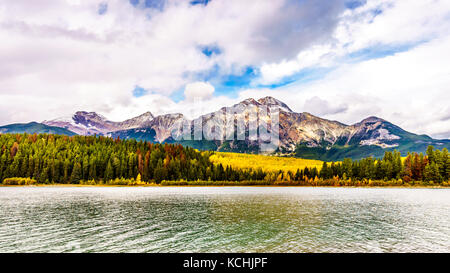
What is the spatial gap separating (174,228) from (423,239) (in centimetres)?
3494

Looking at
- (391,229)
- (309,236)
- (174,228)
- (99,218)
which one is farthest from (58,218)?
(391,229)

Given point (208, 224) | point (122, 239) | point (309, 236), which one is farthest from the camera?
point (208, 224)

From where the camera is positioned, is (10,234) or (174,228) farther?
(174,228)

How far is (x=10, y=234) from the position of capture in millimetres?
39906

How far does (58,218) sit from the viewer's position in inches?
2165

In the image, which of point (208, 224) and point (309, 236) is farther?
point (208, 224)
